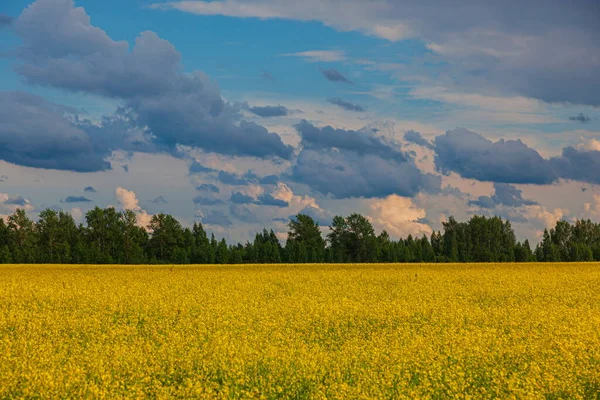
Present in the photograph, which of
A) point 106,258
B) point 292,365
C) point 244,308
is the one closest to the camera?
point 292,365

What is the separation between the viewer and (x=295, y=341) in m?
20.1

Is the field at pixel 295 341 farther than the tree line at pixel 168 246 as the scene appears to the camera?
No

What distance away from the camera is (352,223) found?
122688 mm

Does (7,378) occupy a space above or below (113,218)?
below

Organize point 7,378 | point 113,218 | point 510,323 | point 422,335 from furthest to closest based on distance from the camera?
point 113,218 < point 510,323 < point 422,335 < point 7,378

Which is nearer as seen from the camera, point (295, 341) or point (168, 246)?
point (295, 341)

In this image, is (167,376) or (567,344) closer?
(167,376)

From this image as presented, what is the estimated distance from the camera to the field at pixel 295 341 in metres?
15.3

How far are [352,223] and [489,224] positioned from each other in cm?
4777

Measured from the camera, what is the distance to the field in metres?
15.3

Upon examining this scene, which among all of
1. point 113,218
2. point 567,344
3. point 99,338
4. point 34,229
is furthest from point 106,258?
point 567,344

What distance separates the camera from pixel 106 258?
336 feet

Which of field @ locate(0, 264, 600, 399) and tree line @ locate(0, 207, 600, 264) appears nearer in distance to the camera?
field @ locate(0, 264, 600, 399)

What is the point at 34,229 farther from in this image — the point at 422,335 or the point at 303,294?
the point at 422,335
